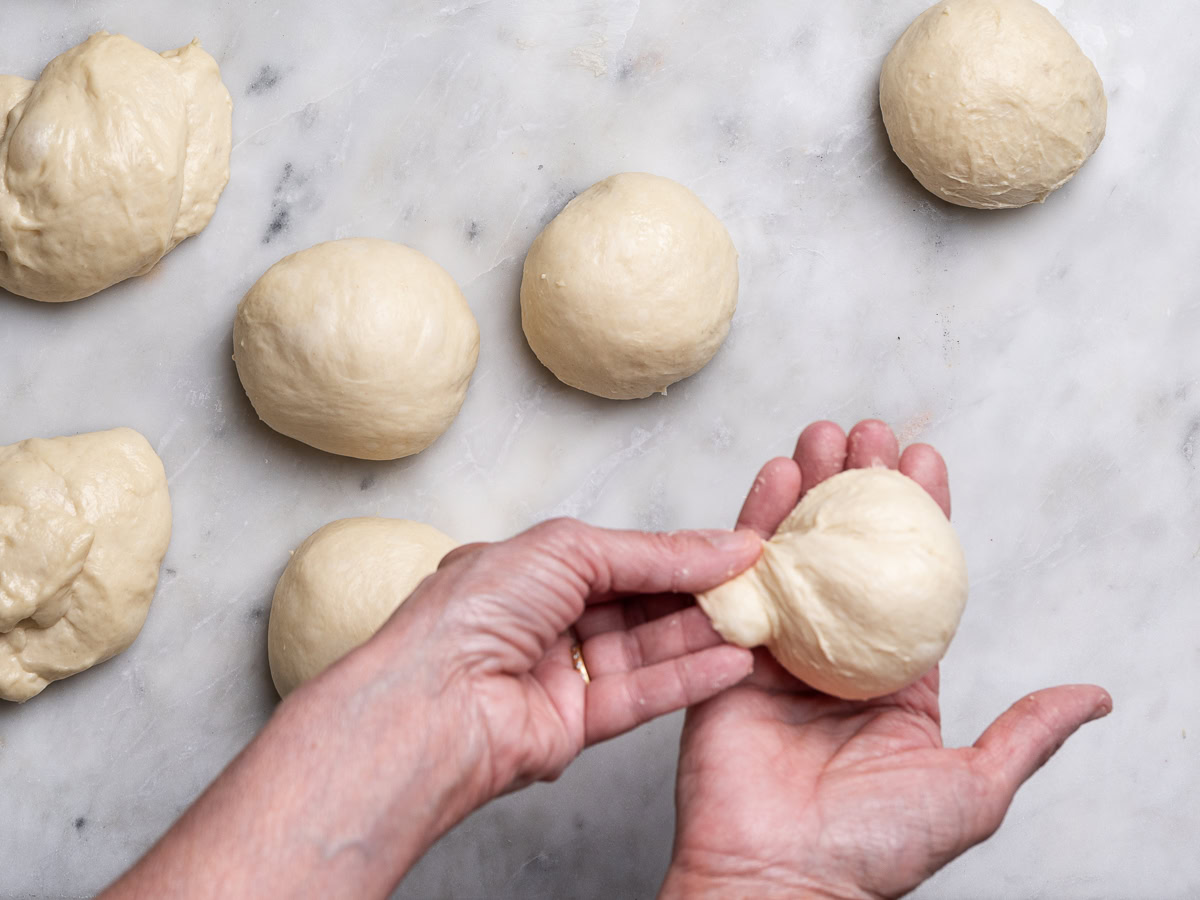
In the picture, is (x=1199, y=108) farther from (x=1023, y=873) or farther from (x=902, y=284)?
(x=1023, y=873)

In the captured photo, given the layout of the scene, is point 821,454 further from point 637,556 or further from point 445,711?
point 445,711

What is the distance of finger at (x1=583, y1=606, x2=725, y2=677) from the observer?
1.99 meters

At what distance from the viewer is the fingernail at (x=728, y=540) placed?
1.92 meters

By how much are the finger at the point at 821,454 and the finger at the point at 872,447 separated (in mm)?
27

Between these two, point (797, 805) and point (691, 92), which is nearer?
Answer: point (797, 805)

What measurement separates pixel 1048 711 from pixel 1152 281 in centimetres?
147

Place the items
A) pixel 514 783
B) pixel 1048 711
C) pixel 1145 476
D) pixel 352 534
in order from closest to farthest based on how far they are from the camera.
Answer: pixel 514 783 < pixel 1048 711 < pixel 352 534 < pixel 1145 476

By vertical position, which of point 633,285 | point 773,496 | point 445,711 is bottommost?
point 445,711

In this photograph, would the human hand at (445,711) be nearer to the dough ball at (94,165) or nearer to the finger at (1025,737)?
the finger at (1025,737)

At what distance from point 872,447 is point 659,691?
0.72 metres

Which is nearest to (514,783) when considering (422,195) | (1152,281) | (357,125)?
(422,195)

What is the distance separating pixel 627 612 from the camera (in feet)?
6.89

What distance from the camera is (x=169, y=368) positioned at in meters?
2.76

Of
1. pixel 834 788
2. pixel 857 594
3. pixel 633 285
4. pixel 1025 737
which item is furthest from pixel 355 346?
pixel 1025 737
